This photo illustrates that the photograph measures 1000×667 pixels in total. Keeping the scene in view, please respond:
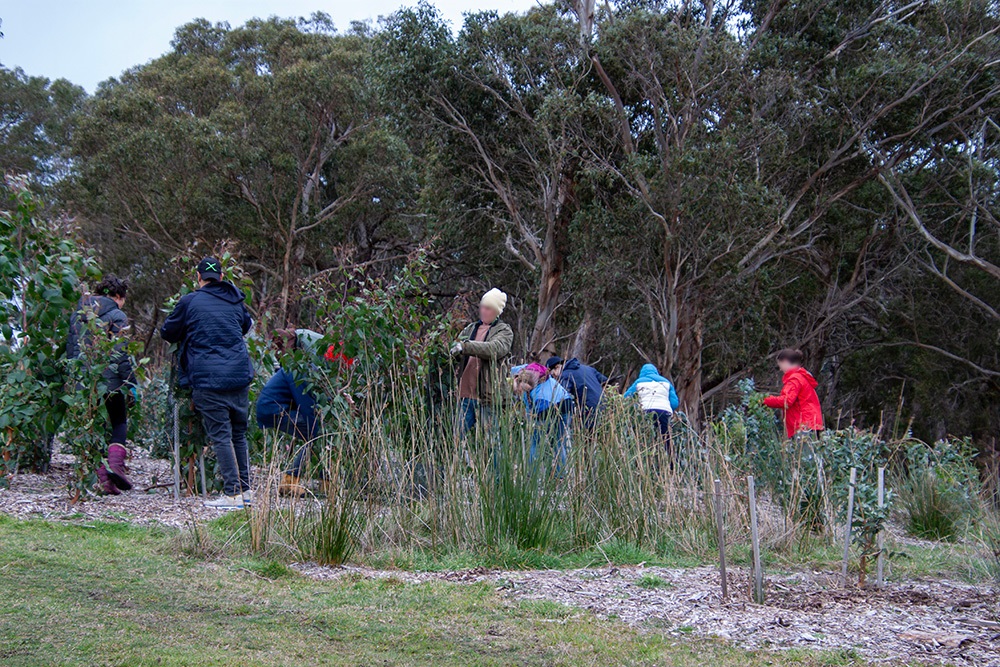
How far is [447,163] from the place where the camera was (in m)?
21.5

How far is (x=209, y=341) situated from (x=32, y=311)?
1131mm

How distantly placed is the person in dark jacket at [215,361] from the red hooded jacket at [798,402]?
3.87m

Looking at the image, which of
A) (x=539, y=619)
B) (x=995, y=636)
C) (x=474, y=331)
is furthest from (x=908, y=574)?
(x=474, y=331)

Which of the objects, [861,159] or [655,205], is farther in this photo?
[861,159]

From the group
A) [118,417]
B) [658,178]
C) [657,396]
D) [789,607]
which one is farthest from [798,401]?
[658,178]

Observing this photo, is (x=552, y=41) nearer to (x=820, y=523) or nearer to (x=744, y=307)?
(x=744, y=307)

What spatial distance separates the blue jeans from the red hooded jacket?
8.30 feet

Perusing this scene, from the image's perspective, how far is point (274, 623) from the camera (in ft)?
12.5

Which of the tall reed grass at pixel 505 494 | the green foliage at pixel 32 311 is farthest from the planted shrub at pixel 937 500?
the green foliage at pixel 32 311

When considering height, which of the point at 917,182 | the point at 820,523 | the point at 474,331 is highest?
the point at 917,182

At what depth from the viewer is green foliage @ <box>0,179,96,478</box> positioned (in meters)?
6.49

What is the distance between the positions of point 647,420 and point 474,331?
1.50 meters

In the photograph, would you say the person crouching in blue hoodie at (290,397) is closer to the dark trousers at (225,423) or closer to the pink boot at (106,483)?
the dark trousers at (225,423)

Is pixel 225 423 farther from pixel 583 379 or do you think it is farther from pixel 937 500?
pixel 937 500
